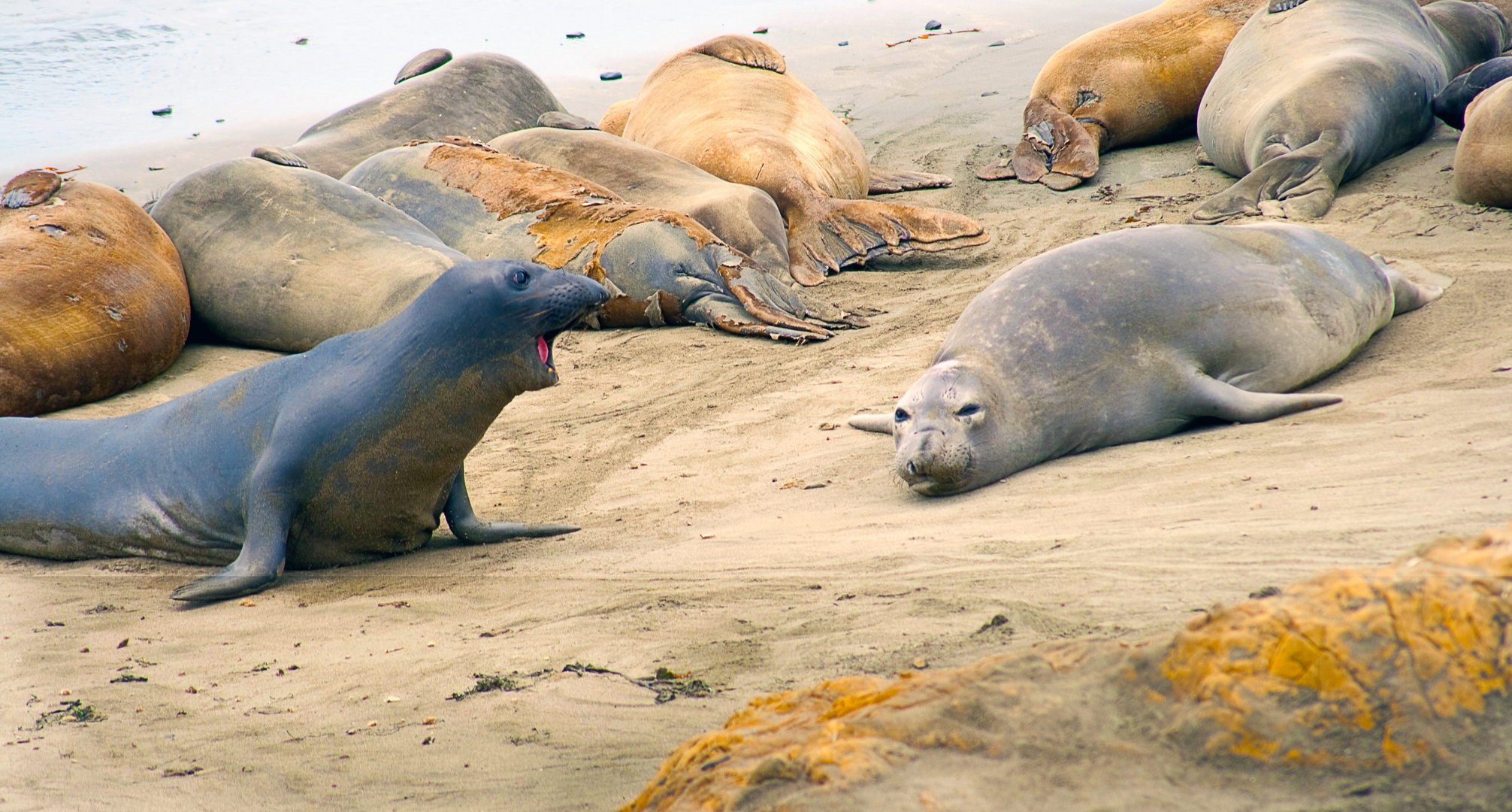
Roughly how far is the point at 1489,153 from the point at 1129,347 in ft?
10.0

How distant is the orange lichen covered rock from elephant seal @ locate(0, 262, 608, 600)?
6.79ft

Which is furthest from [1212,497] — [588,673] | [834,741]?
[834,741]

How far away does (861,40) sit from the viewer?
45.4ft

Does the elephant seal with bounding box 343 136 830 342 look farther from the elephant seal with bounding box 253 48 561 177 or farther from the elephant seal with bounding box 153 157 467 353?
the elephant seal with bounding box 253 48 561 177

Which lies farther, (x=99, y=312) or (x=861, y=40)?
(x=861, y=40)

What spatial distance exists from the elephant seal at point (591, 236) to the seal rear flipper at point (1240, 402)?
2345 mm

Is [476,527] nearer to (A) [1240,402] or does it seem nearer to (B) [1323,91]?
(A) [1240,402]

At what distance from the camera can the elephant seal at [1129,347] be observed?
3.68 m

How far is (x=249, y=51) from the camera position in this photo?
16.1 metres

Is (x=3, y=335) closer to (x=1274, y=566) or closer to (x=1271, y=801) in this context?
(x=1274, y=566)

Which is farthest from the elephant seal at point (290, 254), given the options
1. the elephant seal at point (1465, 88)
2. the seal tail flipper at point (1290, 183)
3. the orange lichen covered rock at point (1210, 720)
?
the elephant seal at point (1465, 88)

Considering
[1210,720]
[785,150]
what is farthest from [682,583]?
[785,150]

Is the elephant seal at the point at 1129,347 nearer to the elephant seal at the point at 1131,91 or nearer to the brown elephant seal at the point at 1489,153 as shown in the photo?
the brown elephant seal at the point at 1489,153

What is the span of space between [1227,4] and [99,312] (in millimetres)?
7945
